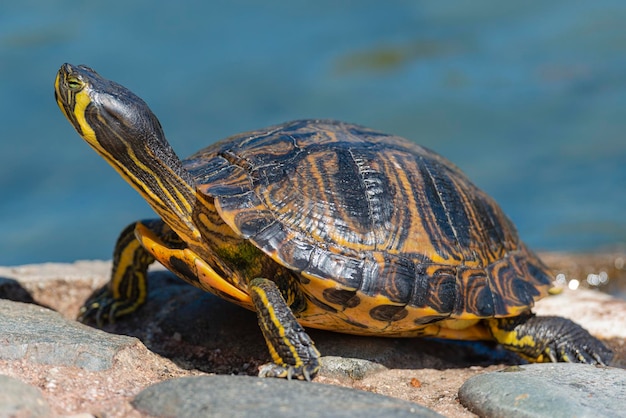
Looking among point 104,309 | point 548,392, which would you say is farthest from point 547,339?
point 104,309

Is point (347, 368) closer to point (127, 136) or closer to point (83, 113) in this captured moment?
point (127, 136)

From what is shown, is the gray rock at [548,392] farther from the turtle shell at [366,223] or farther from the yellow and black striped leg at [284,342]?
the yellow and black striped leg at [284,342]

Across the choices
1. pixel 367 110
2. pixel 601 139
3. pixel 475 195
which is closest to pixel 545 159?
pixel 601 139

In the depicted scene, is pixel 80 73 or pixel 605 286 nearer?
pixel 80 73

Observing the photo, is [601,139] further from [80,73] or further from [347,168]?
[80,73]

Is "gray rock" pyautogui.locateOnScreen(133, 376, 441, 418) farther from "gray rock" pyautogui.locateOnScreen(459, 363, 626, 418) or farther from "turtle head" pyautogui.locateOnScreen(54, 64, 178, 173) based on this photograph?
"turtle head" pyautogui.locateOnScreen(54, 64, 178, 173)

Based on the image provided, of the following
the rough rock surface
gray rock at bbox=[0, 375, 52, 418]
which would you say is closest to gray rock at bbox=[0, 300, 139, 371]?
the rough rock surface
